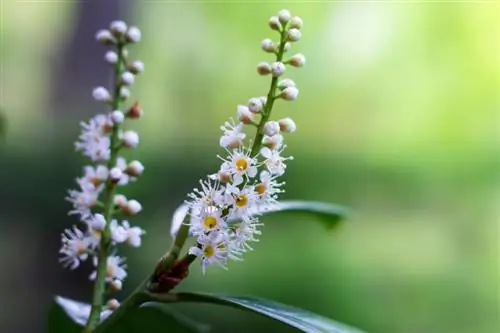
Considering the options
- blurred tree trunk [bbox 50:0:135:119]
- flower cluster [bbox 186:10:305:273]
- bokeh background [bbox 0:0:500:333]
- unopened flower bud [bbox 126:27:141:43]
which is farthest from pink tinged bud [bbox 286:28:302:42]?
blurred tree trunk [bbox 50:0:135:119]

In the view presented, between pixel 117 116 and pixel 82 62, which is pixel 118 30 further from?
pixel 82 62

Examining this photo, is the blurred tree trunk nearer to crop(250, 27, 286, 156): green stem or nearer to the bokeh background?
the bokeh background

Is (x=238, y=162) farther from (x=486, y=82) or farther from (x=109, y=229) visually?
(x=486, y=82)

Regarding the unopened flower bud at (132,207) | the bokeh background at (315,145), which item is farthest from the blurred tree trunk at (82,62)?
the unopened flower bud at (132,207)

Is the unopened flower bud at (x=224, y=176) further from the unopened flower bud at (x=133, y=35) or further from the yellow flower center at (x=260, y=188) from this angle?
the unopened flower bud at (x=133, y=35)

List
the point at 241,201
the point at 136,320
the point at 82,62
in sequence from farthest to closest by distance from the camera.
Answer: the point at 82,62 < the point at 136,320 < the point at 241,201

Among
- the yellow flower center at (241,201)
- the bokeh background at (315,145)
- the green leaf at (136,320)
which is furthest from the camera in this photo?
the bokeh background at (315,145)

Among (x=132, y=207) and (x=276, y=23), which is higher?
(x=276, y=23)

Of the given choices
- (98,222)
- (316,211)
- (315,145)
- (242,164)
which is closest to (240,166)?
(242,164)
